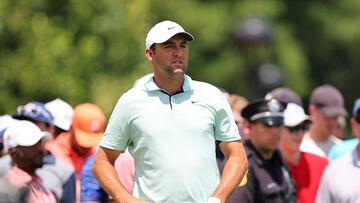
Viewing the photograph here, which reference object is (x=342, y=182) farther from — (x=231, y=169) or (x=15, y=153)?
(x=15, y=153)

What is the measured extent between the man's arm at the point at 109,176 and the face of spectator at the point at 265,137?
2.48 metres

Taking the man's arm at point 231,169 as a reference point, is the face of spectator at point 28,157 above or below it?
below

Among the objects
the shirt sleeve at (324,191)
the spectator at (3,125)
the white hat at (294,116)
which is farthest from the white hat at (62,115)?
the shirt sleeve at (324,191)

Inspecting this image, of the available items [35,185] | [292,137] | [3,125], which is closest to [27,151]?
[35,185]

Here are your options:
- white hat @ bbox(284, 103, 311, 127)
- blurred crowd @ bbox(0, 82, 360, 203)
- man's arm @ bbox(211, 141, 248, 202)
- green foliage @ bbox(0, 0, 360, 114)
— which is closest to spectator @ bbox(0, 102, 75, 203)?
blurred crowd @ bbox(0, 82, 360, 203)

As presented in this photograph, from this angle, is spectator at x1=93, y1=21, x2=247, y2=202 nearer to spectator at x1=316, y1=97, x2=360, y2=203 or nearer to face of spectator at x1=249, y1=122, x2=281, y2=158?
spectator at x1=316, y1=97, x2=360, y2=203

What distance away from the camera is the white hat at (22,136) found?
11141mm

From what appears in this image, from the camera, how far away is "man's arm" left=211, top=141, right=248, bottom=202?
9367 mm

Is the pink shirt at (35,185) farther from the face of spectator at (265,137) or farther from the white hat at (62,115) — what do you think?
the white hat at (62,115)

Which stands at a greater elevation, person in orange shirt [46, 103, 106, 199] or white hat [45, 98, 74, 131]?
white hat [45, 98, 74, 131]

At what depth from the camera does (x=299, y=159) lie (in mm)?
12938

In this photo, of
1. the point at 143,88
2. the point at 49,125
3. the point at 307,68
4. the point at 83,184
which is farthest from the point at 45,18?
the point at 307,68

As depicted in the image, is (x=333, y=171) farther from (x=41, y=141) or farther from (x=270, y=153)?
(x=41, y=141)

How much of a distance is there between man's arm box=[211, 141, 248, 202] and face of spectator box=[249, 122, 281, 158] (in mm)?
2218
